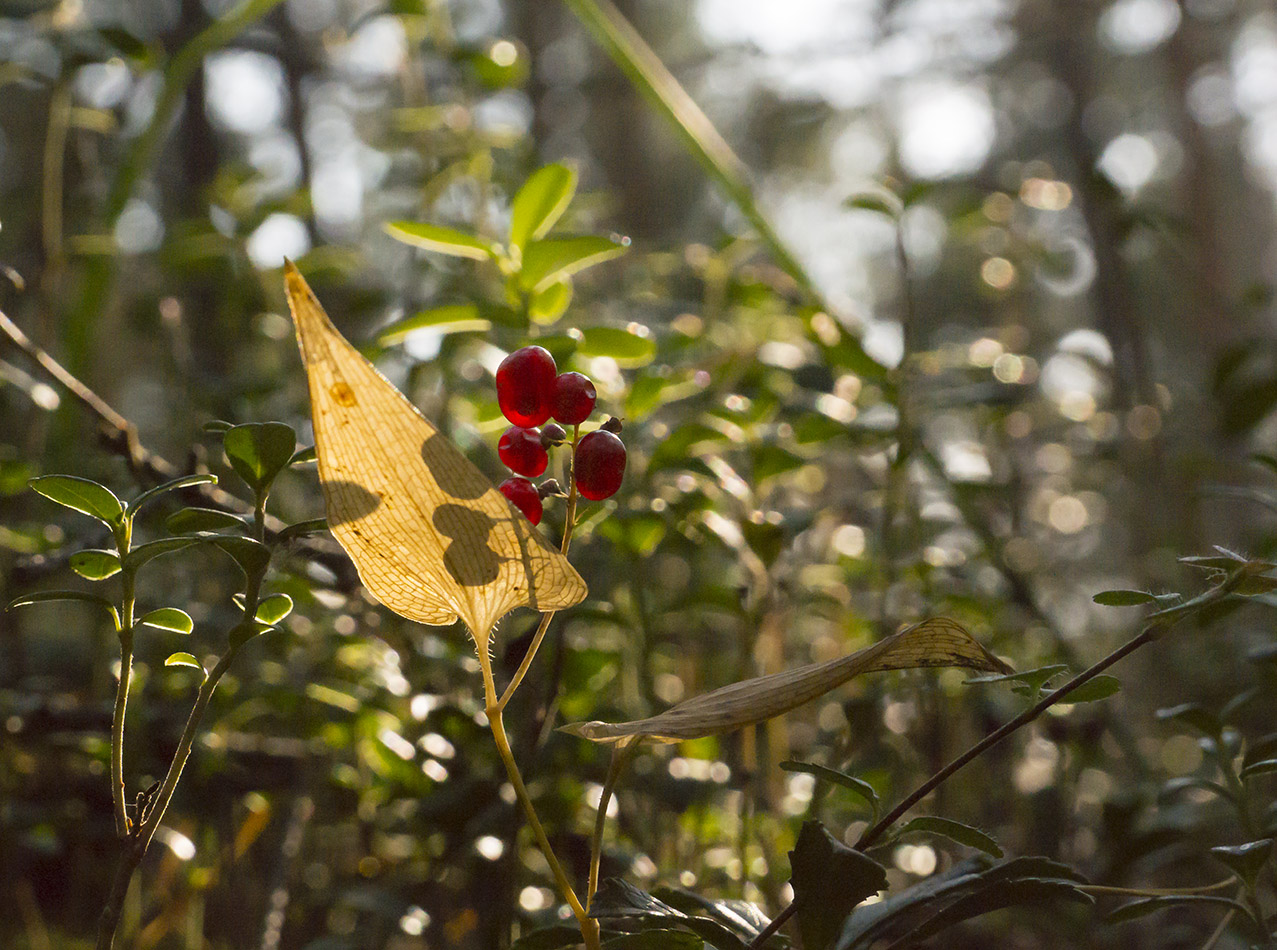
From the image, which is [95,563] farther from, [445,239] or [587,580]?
[587,580]

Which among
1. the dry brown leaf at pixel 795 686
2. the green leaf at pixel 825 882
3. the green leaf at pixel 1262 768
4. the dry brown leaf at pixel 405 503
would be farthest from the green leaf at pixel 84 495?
the green leaf at pixel 1262 768

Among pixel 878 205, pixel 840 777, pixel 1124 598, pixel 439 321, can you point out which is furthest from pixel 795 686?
pixel 878 205

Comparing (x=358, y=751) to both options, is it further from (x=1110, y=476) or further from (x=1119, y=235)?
(x=1110, y=476)

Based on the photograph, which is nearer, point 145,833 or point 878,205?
point 145,833

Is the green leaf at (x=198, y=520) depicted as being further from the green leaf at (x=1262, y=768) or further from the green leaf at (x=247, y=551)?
the green leaf at (x=1262, y=768)

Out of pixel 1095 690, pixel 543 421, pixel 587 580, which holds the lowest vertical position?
pixel 587 580

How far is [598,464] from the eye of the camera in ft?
1.42

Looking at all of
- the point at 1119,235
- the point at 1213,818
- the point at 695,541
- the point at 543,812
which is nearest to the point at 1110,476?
the point at 1119,235

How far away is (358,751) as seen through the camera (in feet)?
2.80

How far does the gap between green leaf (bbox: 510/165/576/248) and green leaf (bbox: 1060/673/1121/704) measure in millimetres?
440

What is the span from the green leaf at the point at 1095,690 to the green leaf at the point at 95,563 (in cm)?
45

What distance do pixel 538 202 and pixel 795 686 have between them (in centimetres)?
42

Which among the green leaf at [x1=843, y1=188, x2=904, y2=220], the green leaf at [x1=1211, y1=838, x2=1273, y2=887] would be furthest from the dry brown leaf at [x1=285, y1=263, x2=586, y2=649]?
the green leaf at [x1=843, y1=188, x2=904, y2=220]

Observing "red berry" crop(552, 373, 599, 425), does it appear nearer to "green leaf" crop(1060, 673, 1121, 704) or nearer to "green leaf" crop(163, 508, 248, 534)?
"green leaf" crop(163, 508, 248, 534)
